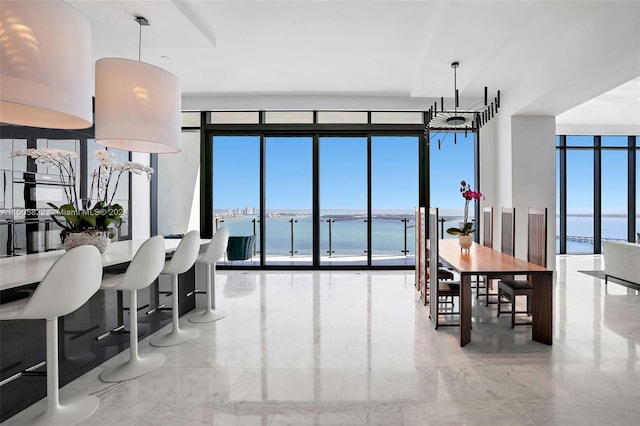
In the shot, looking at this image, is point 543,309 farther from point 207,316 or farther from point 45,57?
point 45,57

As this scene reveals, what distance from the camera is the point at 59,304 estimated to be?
1.84 meters

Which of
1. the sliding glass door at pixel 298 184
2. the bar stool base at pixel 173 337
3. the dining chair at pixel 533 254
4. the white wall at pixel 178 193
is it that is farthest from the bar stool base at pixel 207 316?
the white wall at pixel 178 193

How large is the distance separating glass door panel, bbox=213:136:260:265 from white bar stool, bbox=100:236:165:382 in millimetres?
3787

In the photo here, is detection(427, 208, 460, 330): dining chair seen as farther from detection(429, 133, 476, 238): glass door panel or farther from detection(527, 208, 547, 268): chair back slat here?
detection(429, 133, 476, 238): glass door panel

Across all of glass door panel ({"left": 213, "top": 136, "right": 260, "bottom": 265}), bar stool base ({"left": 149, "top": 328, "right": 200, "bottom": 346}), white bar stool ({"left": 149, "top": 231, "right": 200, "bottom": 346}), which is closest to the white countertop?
white bar stool ({"left": 149, "top": 231, "right": 200, "bottom": 346})

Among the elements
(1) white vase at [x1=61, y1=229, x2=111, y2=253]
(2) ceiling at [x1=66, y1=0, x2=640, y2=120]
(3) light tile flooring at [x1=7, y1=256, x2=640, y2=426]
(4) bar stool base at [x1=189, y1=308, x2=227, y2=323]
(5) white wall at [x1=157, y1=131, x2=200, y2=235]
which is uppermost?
(2) ceiling at [x1=66, y1=0, x2=640, y2=120]

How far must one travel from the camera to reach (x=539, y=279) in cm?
307

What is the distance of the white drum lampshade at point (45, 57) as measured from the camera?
5.34ft

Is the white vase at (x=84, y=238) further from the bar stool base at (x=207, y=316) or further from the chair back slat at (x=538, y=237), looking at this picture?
the chair back slat at (x=538, y=237)

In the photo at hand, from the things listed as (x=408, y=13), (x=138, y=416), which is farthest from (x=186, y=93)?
(x=138, y=416)

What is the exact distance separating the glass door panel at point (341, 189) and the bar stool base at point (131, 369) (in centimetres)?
422

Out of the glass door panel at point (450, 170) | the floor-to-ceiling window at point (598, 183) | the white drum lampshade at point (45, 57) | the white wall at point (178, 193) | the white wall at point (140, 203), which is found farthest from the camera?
the floor-to-ceiling window at point (598, 183)

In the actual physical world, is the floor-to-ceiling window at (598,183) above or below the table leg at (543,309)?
above

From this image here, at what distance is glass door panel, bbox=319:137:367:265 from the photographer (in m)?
6.54
